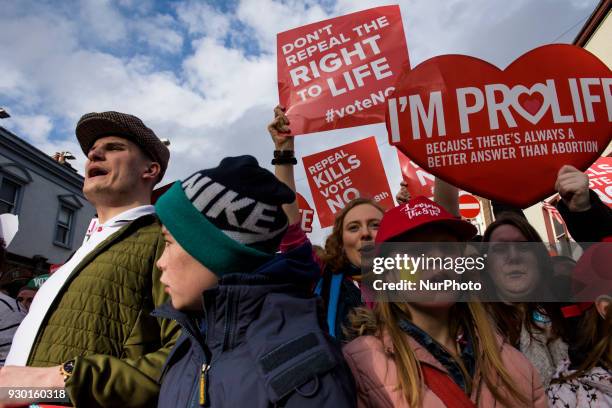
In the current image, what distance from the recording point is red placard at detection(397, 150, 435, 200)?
473cm

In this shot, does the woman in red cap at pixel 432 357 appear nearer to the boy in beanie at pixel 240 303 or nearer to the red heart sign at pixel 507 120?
the boy in beanie at pixel 240 303

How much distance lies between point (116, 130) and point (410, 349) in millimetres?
1534

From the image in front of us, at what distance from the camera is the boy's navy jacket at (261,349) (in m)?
1.06

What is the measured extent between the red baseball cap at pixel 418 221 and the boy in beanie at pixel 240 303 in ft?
1.79

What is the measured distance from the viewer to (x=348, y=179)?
16.8 feet

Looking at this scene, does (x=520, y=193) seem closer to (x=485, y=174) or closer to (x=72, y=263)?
(x=485, y=174)

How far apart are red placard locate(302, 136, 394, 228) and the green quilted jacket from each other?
135 inches

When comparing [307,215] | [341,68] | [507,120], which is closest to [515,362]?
[507,120]

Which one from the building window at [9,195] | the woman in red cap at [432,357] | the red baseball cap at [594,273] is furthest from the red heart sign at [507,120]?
the building window at [9,195]

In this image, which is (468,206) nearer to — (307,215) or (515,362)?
(307,215)

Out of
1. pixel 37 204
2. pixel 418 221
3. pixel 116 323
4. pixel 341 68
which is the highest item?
pixel 37 204

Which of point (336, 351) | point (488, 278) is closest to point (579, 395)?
point (488, 278)

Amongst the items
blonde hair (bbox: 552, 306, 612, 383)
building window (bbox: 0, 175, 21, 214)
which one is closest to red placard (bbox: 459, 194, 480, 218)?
blonde hair (bbox: 552, 306, 612, 383)

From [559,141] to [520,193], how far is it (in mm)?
324
